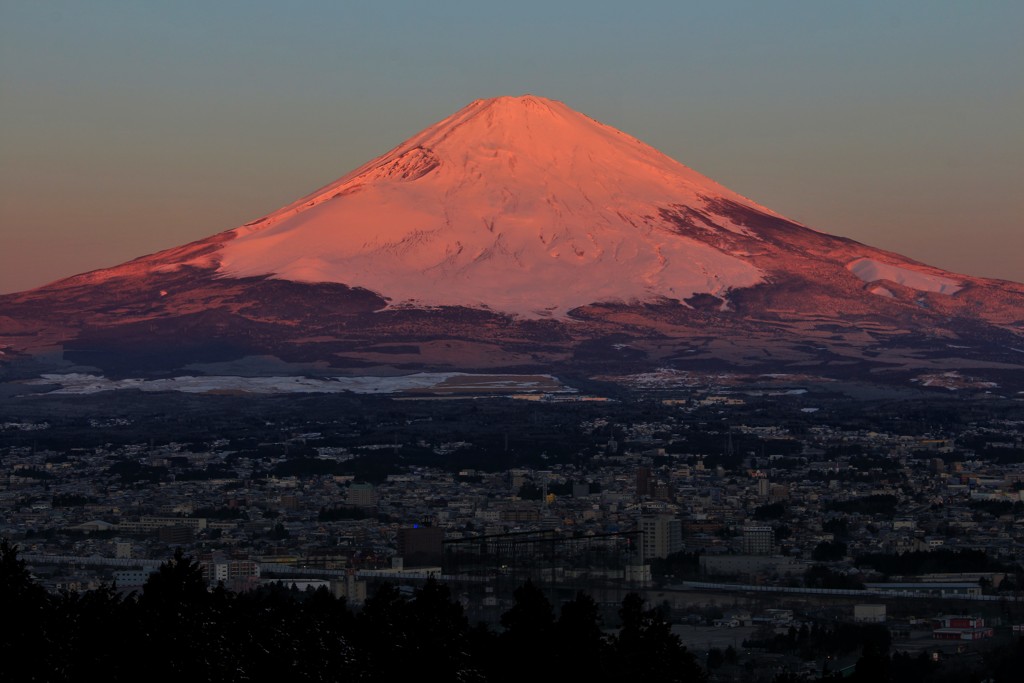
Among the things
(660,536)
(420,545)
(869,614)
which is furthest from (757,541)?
(869,614)

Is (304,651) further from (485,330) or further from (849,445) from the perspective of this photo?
(485,330)

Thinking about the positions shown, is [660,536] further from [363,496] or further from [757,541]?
[363,496]

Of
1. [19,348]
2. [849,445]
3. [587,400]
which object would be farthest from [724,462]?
[19,348]

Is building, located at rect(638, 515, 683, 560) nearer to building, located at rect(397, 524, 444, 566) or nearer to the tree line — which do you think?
building, located at rect(397, 524, 444, 566)

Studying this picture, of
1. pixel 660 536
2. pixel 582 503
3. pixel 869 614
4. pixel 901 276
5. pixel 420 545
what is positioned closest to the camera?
pixel 869 614

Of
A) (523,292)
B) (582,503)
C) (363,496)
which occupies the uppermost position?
(523,292)

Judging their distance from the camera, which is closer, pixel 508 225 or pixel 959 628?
pixel 959 628

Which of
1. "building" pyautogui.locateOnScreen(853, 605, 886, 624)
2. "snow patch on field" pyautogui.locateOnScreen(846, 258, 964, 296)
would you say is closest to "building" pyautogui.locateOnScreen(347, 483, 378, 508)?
"building" pyautogui.locateOnScreen(853, 605, 886, 624)
